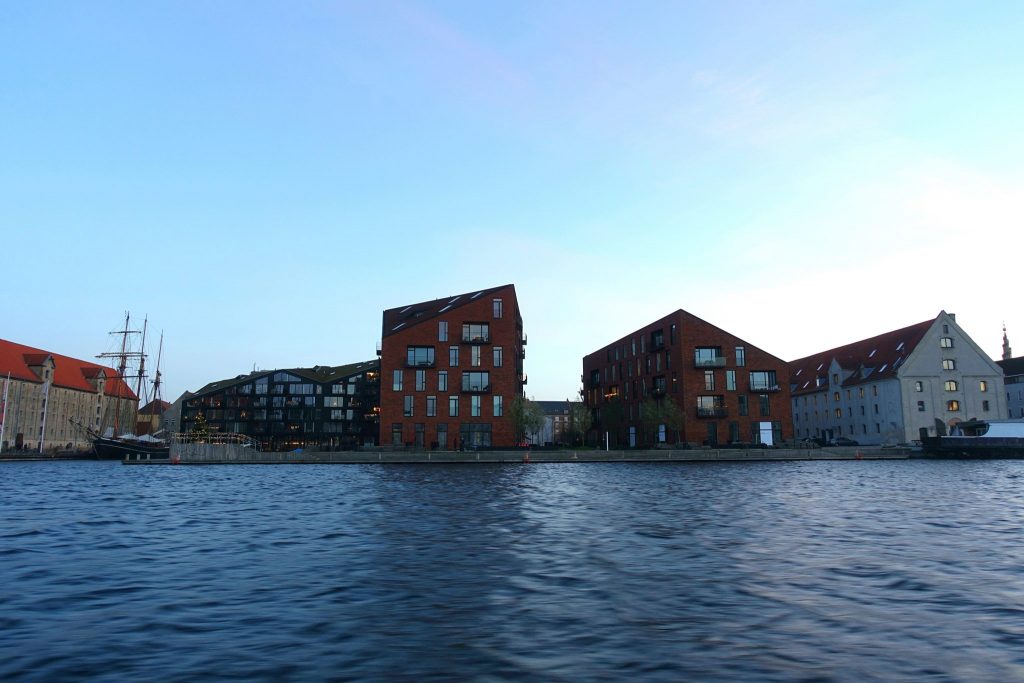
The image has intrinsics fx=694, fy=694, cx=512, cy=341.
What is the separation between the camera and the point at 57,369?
481 ft

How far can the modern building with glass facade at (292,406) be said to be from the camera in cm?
15038

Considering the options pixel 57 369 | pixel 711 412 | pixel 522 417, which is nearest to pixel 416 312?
pixel 522 417

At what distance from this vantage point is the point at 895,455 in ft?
255

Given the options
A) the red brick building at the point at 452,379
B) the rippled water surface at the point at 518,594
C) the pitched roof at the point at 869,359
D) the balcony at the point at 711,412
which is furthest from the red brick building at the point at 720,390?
the rippled water surface at the point at 518,594

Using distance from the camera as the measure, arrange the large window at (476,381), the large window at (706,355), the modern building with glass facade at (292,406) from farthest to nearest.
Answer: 1. the modern building with glass facade at (292,406)
2. the large window at (706,355)
3. the large window at (476,381)

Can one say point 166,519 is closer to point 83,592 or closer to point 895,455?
point 83,592

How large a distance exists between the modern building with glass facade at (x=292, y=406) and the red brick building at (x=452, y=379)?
6512 cm

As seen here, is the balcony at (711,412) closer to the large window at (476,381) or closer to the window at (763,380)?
the window at (763,380)

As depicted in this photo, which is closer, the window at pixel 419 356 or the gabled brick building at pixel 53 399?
the window at pixel 419 356

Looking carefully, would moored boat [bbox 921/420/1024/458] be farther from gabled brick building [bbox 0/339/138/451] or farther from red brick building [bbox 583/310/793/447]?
gabled brick building [bbox 0/339/138/451]

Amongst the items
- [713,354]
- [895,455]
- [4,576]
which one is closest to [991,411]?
[895,455]

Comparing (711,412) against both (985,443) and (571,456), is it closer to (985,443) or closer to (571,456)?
(571,456)

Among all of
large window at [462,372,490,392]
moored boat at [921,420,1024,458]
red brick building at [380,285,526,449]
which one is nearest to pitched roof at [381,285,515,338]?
red brick building at [380,285,526,449]

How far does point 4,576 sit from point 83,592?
9.37ft
